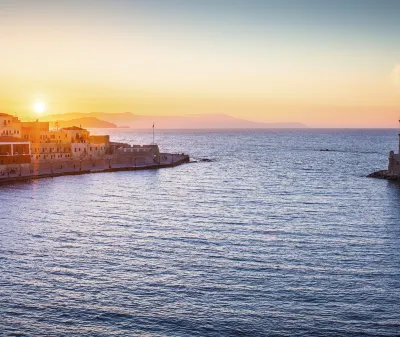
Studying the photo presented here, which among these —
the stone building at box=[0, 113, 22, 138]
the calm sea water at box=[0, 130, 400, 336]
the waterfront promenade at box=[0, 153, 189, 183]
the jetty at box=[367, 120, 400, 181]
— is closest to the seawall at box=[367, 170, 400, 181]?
the jetty at box=[367, 120, 400, 181]

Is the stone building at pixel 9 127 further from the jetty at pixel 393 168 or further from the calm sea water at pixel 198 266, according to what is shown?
the jetty at pixel 393 168

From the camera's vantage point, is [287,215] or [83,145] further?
[83,145]

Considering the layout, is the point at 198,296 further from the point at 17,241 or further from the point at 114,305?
the point at 17,241

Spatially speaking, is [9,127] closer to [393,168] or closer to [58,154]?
[58,154]

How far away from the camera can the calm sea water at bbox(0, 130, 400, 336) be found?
24891 mm

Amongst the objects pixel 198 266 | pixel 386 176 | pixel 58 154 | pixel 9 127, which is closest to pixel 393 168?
pixel 386 176

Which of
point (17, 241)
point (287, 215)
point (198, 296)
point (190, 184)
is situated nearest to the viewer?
point (198, 296)

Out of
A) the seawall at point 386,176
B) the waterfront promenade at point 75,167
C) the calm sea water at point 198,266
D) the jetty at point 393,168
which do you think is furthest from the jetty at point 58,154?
the jetty at point 393,168

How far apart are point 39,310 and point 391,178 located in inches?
2925

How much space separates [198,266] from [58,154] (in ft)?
269

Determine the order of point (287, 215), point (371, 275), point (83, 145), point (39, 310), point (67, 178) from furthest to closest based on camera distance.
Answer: point (83, 145)
point (67, 178)
point (287, 215)
point (371, 275)
point (39, 310)

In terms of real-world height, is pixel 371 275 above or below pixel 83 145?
below

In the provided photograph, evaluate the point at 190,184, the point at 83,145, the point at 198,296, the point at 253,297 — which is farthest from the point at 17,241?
the point at 83,145

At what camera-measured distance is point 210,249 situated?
3750cm
